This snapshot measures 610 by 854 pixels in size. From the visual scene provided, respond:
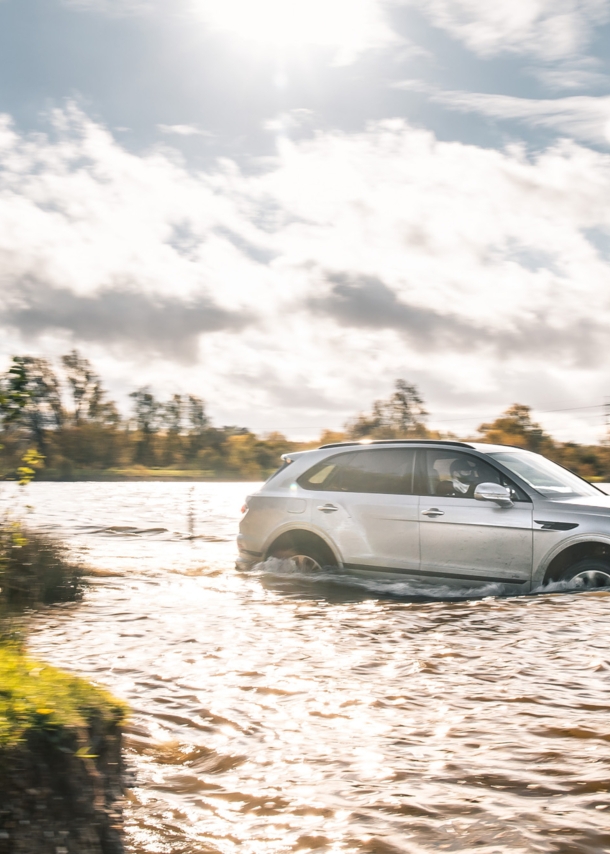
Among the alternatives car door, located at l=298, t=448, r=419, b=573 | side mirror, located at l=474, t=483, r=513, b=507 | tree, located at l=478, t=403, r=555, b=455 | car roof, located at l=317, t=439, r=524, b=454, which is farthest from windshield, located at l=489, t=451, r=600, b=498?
tree, located at l=478, t=403, r=555, b=455

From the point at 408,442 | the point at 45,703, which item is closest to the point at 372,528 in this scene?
the point at 408,442

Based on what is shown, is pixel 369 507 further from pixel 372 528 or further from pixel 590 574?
pixel 590 574

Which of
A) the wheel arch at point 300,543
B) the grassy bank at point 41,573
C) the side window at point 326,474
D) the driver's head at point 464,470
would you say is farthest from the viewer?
the side window at point 326,474

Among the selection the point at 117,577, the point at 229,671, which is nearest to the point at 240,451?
the point at 117,577

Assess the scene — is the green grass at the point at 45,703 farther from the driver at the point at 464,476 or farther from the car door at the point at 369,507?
the driver at the point at 464,476

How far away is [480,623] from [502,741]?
3.01m

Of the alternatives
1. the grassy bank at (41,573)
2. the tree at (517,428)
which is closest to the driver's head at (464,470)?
the grassy bank at (41,573)

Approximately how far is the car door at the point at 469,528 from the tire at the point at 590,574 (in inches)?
17.2

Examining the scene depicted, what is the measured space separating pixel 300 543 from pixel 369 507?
0.92 metres

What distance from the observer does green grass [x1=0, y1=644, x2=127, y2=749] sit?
2729 mm

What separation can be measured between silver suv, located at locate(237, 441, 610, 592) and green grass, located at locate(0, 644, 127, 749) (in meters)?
5.69

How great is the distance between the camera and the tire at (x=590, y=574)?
7832mm

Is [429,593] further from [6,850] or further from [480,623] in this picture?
[6,850]

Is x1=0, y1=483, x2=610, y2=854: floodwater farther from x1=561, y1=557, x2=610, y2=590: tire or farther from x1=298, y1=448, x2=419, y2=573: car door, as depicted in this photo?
x1=298, y1=448, x2=419, y2=573: car door
